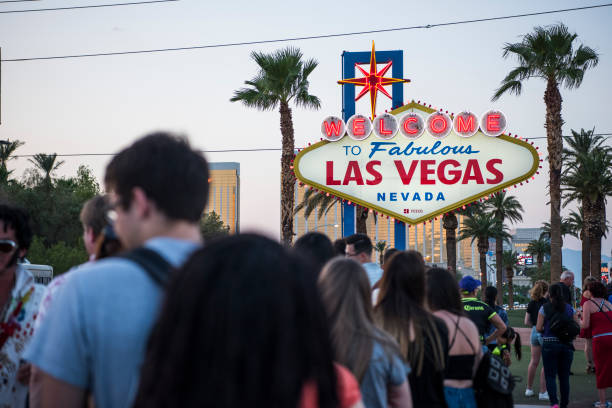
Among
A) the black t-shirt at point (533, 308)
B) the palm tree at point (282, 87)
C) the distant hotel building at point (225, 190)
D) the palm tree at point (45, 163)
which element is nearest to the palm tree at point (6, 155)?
the palm tree at point (45, 163)

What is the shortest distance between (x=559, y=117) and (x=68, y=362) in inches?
914

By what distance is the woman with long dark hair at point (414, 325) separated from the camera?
3.97 meters

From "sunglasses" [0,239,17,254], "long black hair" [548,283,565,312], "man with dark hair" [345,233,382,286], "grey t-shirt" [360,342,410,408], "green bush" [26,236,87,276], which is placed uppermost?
"sunglasses" [0,239,17,254]

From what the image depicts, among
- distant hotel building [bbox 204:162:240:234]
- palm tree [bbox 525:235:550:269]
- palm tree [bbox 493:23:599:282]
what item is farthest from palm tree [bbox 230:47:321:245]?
distant hotel building [bbox 204:162:240:234]

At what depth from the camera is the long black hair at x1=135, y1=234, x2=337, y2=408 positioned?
1.29m

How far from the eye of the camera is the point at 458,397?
15.1ft

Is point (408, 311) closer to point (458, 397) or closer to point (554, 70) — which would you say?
point (458, 397)

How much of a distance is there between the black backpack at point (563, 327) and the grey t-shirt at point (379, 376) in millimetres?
6458

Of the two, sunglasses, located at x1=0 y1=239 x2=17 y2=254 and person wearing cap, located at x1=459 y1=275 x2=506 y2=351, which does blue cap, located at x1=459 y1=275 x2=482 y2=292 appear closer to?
person wearing cap, located at x1=459 y1=275 x2=506 y2=351

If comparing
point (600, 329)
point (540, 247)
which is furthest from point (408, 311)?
point (540, 247)

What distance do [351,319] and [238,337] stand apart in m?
1.85

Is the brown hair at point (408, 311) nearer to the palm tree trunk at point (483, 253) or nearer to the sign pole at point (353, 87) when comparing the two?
the sign pole at point (353, 87)

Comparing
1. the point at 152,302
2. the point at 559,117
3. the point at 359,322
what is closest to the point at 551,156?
the point at 559,117

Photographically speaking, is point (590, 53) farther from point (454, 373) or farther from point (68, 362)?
point (68, 362)
